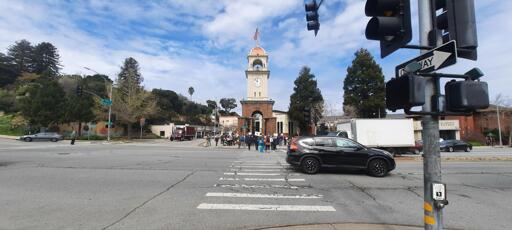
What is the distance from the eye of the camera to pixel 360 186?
34.6 feet

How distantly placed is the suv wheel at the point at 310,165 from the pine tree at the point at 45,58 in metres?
117

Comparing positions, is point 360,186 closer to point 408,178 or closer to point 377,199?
point 377,199

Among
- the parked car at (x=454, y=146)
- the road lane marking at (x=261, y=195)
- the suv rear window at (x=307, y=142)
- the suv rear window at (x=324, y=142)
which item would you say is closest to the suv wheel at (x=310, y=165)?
the suv rear window at (x=307, y=142)

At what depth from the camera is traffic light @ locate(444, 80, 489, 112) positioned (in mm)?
3314

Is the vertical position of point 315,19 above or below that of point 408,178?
above

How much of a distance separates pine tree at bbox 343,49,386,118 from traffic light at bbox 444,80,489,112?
A: 52.2m

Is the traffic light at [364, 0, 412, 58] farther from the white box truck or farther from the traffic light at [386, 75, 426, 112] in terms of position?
the white box truck

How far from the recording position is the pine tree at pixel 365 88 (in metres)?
53.8

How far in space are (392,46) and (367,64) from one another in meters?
55.5

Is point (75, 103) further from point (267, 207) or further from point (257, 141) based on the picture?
point (267, 207)

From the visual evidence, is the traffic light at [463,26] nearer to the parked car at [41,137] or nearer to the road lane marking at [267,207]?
the road lane marking at [267,207]

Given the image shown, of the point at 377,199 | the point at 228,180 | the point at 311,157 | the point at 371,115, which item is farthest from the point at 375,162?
the point at 371,115

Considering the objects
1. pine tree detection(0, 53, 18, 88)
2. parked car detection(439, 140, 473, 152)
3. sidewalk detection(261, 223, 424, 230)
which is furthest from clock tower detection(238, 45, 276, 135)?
pine tree detection(0, 53, 18, 88)

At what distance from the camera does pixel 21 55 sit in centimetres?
10631
